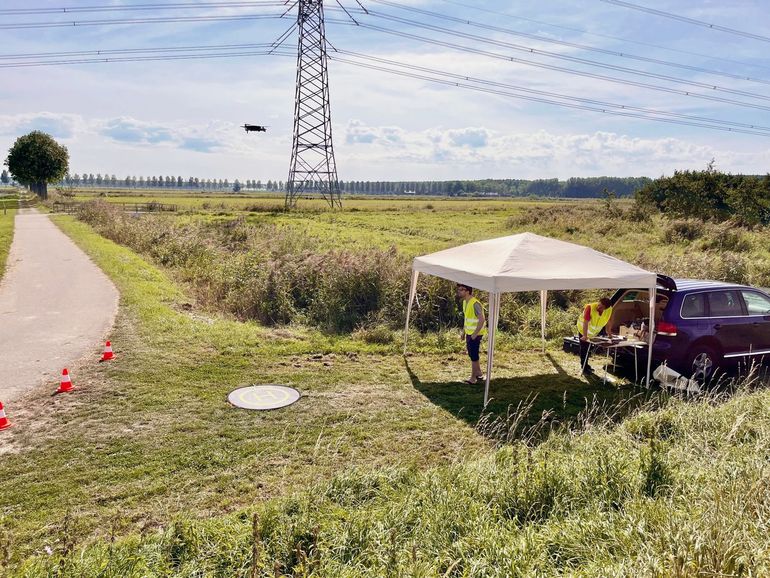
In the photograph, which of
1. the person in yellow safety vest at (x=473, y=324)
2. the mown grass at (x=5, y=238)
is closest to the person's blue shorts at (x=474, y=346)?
the person in yellow safety vest at (x=473, y=324)

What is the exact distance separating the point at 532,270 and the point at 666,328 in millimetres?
2696

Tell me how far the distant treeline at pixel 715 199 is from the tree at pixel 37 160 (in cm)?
7984

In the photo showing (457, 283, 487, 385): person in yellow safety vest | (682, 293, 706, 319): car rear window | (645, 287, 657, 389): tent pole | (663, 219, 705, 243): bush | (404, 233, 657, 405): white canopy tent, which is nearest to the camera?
(404, 233, 657, 405): white canopy tent

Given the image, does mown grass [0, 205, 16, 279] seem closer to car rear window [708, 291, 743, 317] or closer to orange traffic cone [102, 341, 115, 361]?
orange traffic cone [102, 341, 115, 361]

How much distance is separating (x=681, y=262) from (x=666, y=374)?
389 inches

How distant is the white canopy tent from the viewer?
809 centimetres

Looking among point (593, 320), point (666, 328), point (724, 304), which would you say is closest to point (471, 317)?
point (593, 320)

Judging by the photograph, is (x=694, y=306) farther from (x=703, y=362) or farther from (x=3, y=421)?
(x=3, y=421)

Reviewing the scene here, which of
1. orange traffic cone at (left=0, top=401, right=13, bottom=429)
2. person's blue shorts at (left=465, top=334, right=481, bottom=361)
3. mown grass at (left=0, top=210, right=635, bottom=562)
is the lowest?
mown grass at (left=0, top=210, right=635, bottom=562)

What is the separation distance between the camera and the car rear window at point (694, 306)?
8.91 meters

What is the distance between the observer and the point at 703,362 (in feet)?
29.7

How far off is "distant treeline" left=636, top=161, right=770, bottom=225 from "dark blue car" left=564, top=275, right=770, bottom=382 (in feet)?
87.2

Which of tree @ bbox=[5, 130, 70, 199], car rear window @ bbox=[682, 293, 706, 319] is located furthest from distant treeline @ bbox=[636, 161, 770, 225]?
tree @ bbox=[5, 130, 70, 199]

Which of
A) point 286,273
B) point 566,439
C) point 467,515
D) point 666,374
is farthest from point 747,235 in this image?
point 467,515
